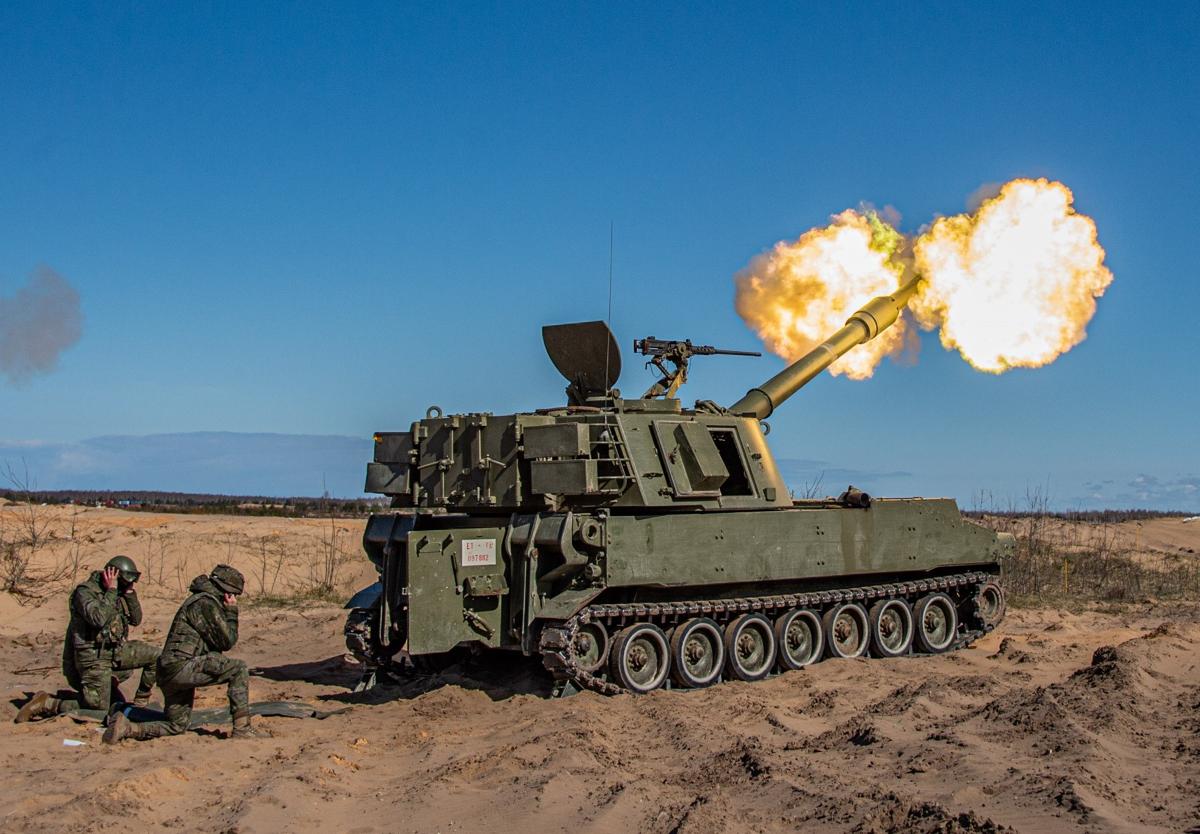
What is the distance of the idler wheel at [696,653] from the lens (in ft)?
41.0

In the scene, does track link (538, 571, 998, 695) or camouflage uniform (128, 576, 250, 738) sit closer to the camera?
camouflage uniform (128, 576, 250, 738)

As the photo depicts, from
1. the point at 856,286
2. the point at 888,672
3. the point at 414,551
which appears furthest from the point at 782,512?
the point at 856,286

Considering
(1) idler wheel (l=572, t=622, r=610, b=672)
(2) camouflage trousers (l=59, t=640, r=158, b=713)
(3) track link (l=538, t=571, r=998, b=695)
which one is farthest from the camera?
(1) idler wheel (l=572, t=622, r=610, b=672)

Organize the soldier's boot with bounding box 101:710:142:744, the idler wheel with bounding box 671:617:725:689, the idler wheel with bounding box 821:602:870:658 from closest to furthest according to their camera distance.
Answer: the soldier's boot with bounding box 101:710:142:744, the idler wheel with bounding box 671:617:725:689, the idler wheel with bounding box 821:602:870:658

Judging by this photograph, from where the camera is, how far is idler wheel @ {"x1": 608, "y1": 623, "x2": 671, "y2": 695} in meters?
12.0

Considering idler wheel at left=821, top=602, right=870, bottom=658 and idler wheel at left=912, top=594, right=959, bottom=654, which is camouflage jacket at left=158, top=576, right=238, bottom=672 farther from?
idler wheel at left=912, top=594, right=959, bottom=654

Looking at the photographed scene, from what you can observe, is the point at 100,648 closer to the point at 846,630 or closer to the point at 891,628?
the point at 846,630

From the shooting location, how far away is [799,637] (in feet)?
45.7

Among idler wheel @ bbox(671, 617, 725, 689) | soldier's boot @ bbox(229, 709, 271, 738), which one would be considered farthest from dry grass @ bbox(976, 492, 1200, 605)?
soldier's boot @ bbox(229, 709, 271, 738)

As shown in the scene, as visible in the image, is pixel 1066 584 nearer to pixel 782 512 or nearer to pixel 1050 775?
pixel 782 512

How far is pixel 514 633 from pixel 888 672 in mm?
4373

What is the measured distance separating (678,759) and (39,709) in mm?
5933

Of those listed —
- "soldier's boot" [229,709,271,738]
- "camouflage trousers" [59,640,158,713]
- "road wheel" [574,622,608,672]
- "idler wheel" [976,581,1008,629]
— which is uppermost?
"idler wheel" [976,581,1008,629]

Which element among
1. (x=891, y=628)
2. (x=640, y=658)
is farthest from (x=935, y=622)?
(x=640, y=658)
